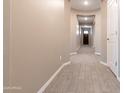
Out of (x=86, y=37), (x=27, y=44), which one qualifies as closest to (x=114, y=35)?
(x=27, y=44)

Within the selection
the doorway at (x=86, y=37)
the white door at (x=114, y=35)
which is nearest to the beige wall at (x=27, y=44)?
the white door at (x=114, y=35)

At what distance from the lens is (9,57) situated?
1886mm

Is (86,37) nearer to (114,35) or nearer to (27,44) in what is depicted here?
(114,35)

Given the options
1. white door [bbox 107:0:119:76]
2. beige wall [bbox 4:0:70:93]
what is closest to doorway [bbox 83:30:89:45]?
white door [bbox 107:0:119:76]

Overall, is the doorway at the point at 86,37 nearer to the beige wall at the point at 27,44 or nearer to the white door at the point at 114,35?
the white door at the point at 114,35

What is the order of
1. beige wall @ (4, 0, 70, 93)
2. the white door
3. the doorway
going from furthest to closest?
the doorway
the white door
beige wall @ (4, 0, 70, 93)

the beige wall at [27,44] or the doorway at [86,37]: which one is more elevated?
the doorway at [86,37]

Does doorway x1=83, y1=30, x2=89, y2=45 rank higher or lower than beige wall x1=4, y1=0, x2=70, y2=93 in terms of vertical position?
higher

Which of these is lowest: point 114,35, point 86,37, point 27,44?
point 27,44

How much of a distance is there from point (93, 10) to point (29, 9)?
938 cm

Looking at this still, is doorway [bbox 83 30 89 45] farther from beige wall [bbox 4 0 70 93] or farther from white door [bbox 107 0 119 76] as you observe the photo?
beige wall [bbox 4 0 70 93]

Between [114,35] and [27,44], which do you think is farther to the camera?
[114,35]
